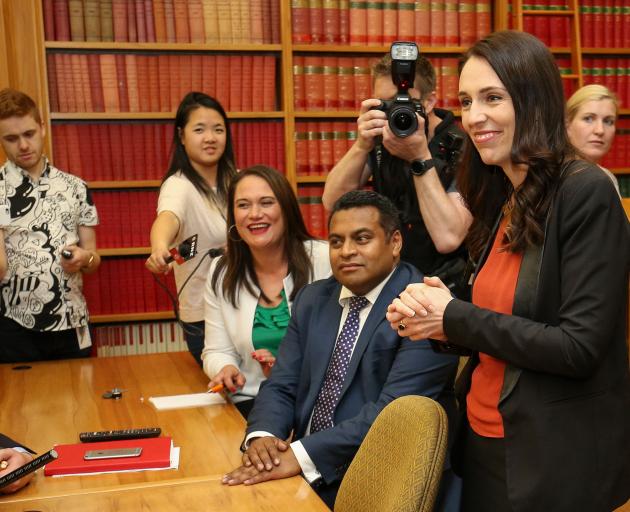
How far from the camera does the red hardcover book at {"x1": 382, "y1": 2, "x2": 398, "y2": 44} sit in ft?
13.6

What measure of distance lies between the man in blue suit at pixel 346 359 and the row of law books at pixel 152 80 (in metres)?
2.03

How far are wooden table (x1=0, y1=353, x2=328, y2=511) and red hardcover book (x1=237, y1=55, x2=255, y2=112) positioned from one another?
5.43 feet

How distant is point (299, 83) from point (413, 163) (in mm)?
2096

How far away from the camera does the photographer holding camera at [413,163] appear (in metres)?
2.10

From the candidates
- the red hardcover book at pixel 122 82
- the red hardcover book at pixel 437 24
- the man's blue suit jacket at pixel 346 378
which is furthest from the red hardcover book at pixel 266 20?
the man's blue suit jacket at pixel 346 378

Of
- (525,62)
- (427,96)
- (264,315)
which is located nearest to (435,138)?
(427,96)

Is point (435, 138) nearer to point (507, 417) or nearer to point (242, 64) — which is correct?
point (507, 417)

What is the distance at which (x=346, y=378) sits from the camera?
1961mm

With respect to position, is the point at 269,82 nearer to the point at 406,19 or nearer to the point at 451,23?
the point at 406,19

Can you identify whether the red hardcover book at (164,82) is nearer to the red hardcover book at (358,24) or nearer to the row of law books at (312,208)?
the row of law books at (312,208)

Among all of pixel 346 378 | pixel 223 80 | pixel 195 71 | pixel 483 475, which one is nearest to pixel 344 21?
pixel 223 80

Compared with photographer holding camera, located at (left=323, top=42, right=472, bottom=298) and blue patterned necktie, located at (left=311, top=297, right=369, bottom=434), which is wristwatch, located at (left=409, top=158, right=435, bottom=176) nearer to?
photographer holding camera, located at (left=323, top=42, right=472, bottom=298)

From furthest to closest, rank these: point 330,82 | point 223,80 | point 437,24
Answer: point 437,24, point 330,82, point 223,80

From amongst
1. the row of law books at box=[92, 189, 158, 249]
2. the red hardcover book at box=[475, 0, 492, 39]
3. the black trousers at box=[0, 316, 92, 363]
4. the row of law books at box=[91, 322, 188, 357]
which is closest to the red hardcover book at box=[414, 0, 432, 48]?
the red hardcover book at box=[475, 0, 492, 39]
